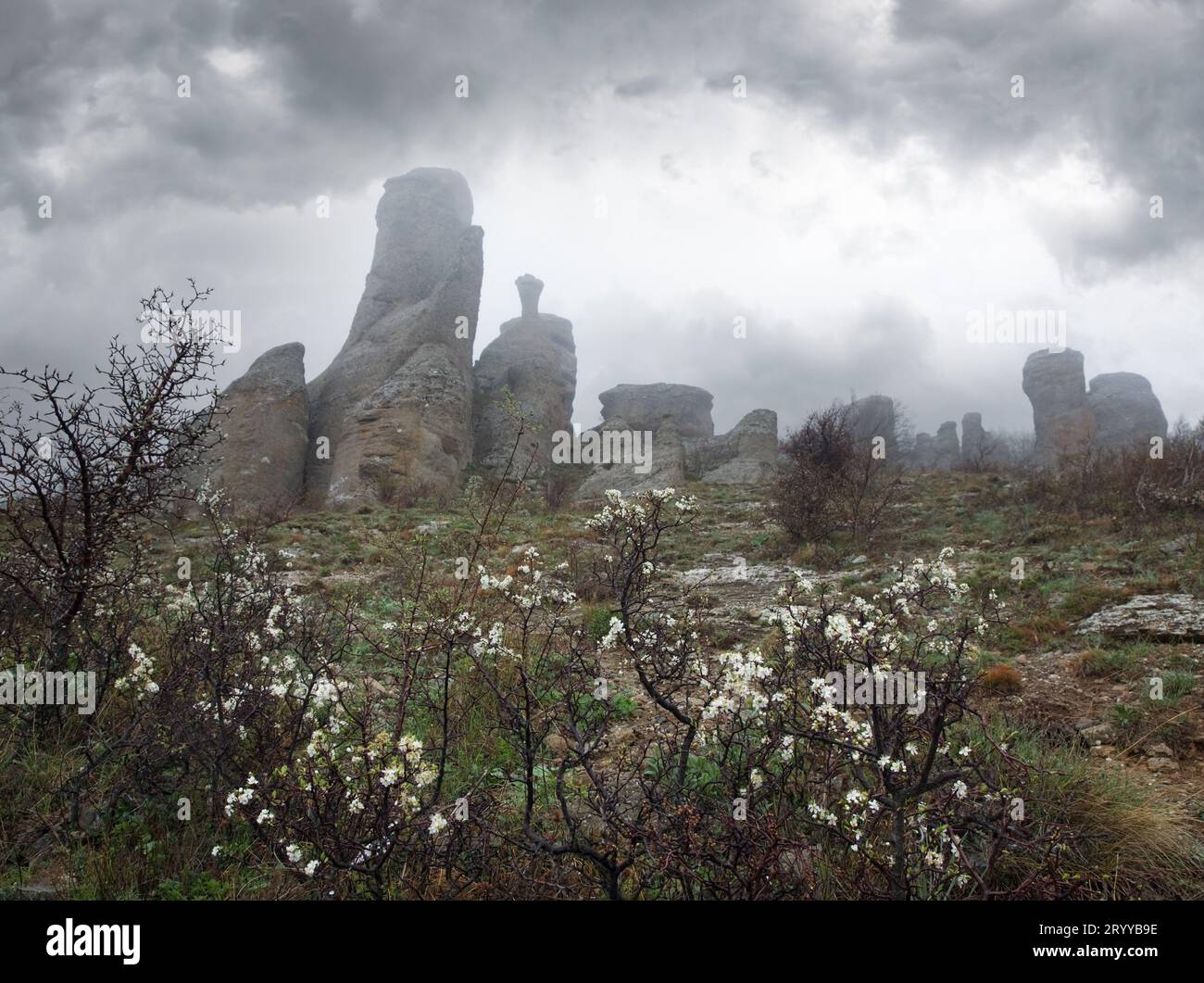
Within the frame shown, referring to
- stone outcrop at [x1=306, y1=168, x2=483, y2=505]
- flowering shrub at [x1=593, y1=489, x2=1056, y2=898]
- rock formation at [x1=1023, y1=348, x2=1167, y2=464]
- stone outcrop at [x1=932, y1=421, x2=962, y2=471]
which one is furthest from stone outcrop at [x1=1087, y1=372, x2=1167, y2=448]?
flowering shrub at [x1=593, y1=489, x2=1056, y2=898]

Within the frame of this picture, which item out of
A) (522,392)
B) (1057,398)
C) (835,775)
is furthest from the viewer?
(1057,398)

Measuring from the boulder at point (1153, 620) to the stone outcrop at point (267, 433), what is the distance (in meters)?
20.7

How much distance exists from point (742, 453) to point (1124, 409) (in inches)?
1297

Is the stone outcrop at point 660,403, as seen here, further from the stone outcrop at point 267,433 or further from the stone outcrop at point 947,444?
the stone outcrop at point 267,433

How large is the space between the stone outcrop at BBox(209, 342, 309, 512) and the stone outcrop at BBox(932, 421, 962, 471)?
43166 mm

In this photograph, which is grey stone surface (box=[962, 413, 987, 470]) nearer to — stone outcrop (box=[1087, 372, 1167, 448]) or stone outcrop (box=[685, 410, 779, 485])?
stone outcrop (box=[1087, 372, 1167, 448])

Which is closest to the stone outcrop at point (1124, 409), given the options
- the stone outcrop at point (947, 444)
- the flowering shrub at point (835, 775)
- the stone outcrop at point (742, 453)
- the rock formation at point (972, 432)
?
the rock formation at point (972, 432)

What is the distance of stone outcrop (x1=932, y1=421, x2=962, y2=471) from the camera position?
51.0 metres

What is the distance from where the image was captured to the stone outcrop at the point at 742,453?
89.7 feet

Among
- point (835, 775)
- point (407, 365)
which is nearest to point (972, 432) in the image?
point (407, 365)

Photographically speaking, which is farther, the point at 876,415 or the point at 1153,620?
the point at 876,415

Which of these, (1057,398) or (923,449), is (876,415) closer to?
(923,449)

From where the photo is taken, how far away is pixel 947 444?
53312mm
